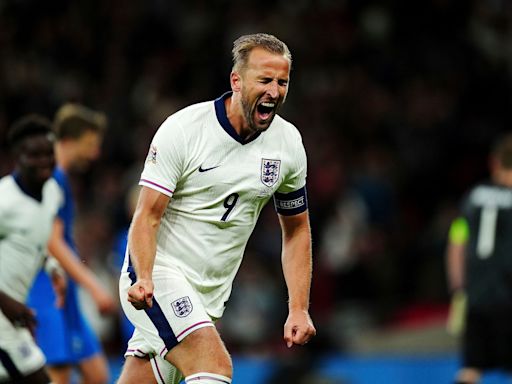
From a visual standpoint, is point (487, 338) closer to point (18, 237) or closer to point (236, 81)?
point (18, 237)

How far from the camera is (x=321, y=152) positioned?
1236 cm

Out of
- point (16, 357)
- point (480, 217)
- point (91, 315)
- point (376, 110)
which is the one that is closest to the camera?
point (16, 357)

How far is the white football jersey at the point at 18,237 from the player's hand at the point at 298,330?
1.87 meters

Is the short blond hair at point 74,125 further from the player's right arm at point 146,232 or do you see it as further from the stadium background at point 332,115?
the stadium background at point 332,115

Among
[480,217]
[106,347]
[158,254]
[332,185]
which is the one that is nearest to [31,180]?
[158,254]

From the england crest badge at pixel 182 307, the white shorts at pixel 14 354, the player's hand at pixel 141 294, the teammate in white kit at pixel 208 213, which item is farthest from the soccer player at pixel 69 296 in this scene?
the player's hand at pixel 141 294

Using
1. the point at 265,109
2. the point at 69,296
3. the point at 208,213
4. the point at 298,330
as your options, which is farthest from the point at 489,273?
the point at 265,109

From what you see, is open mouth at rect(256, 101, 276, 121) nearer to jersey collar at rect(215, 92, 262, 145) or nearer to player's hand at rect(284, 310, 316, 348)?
jersey collar at rect(215, 92, 262, 145)

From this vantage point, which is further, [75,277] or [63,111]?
[63,111]

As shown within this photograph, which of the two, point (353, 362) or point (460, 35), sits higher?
point (460, 35)

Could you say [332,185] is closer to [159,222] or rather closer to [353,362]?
[353,362]

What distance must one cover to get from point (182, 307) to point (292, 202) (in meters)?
0.76

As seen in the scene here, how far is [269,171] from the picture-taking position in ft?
16.4

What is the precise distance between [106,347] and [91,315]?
589 millimetres
